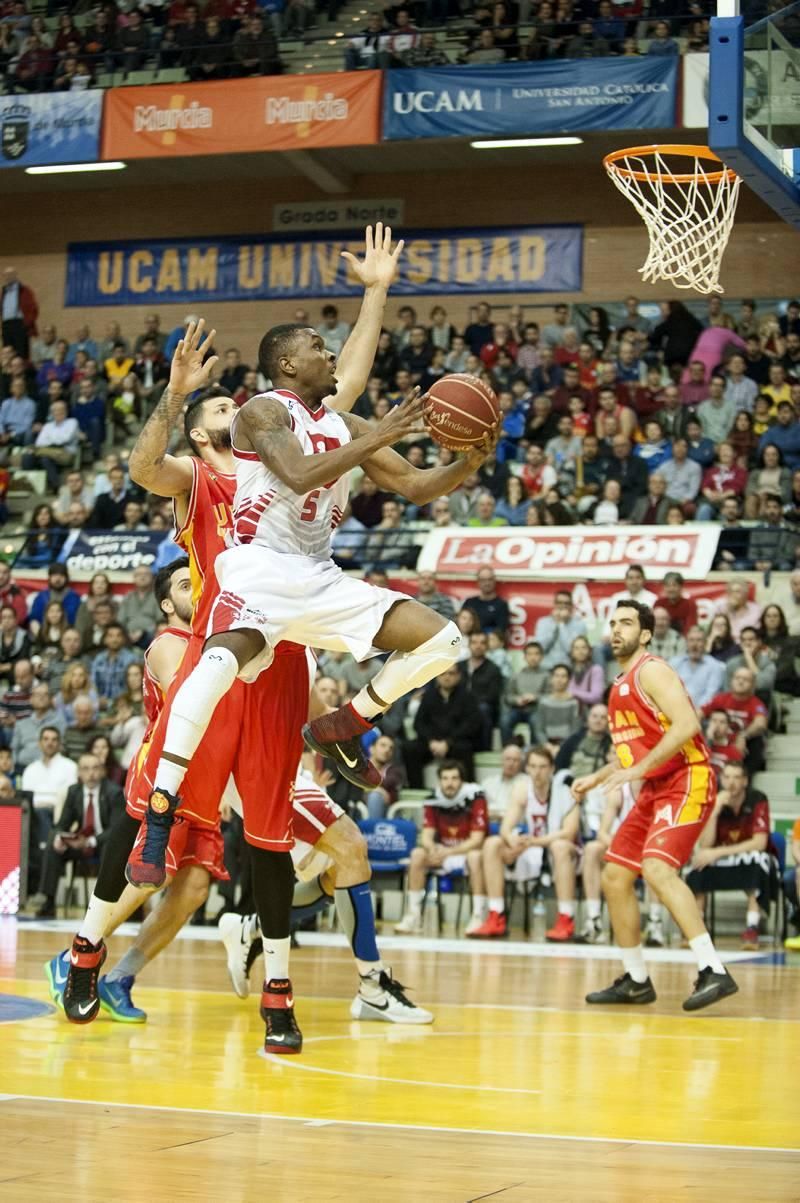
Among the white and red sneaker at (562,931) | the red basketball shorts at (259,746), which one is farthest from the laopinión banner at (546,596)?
the red basketball shorts at (259,746)

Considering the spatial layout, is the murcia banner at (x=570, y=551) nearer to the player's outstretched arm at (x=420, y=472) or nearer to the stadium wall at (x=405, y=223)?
the stadium wall at (x=405, y=223)

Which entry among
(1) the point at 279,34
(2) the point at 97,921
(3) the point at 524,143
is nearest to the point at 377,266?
(2) the point at 97,921

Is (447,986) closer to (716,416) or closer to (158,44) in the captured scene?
(716,416)

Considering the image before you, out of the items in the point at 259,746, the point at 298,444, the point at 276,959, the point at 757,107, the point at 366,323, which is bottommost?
the point at 276,959

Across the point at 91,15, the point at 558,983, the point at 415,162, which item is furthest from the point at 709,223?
the point at 91,15

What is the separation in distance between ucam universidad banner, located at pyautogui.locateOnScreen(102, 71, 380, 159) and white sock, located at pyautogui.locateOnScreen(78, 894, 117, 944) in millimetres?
14828

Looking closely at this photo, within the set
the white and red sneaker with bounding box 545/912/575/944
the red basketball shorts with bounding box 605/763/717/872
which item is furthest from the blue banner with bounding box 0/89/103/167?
the red basketball shorts with bounding box 605/763/717/872

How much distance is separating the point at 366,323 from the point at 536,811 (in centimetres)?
723

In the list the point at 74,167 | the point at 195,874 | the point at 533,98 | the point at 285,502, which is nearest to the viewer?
the point at 285,502

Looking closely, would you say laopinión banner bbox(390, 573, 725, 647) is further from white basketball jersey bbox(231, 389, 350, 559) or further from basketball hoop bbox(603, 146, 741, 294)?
white basketball jersey bbox(231, 389, 350, 559)

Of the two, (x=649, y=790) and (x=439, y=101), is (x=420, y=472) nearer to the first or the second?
(x=649, y=790)

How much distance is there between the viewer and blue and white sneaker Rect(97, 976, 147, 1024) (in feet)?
22.1

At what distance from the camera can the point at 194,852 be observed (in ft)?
21.9

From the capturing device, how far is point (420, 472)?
6.04 m
